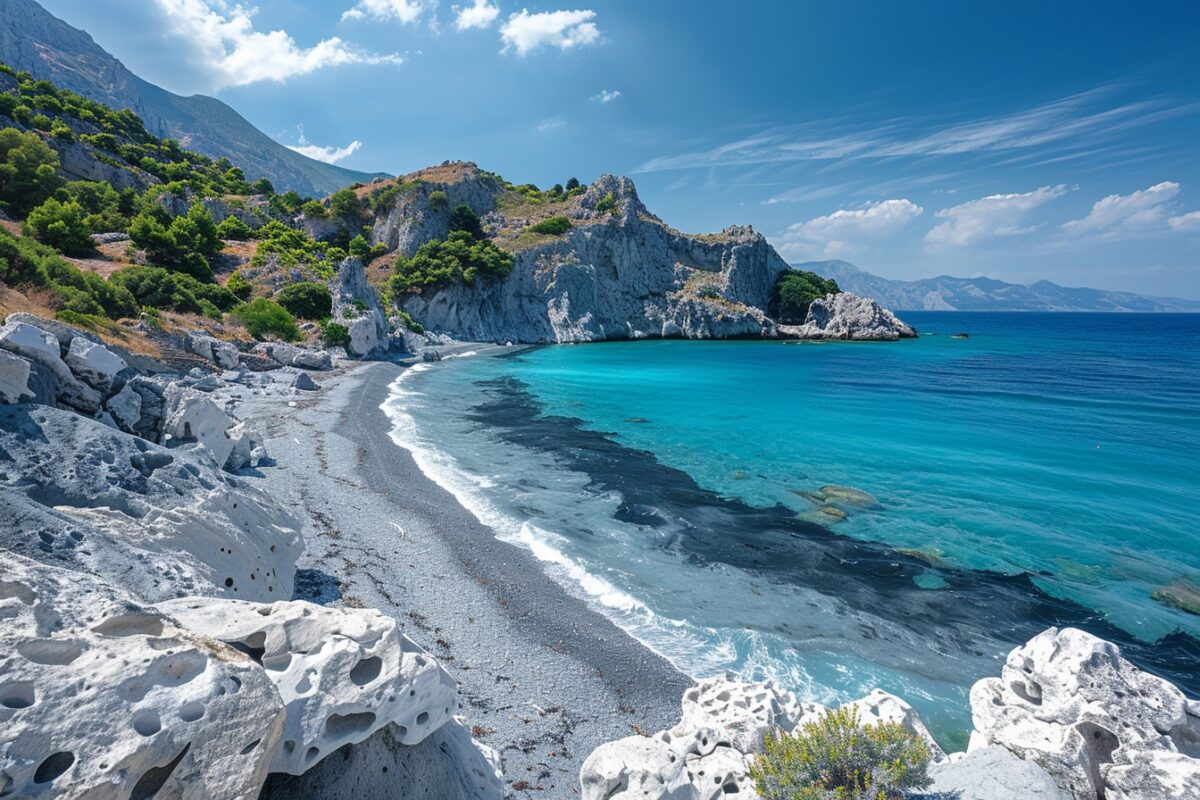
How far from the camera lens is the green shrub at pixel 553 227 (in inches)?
3814

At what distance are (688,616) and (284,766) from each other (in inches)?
339

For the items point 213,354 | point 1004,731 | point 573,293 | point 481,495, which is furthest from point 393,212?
point 1004,731

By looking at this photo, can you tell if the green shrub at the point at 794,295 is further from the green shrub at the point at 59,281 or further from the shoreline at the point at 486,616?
the shoreline at the point at 486,616

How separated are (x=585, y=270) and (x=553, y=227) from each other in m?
10.7

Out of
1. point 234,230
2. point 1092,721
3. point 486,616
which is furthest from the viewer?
point 234,230

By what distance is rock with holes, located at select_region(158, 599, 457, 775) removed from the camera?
15.1 feet

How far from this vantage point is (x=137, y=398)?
12.9 meters

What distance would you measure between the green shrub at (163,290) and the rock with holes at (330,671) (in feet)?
130

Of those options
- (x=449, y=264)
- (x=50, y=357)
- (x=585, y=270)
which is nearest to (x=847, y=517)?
(x=50, y=357)

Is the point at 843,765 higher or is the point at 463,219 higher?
the point at 463,219

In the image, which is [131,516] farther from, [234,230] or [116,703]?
[234,230]

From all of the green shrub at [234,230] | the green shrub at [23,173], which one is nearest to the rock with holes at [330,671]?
the green shrub at [23,173]

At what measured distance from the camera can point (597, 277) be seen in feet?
323

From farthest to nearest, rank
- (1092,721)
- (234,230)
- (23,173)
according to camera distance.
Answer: (234,230), (23,173), (1092,721)
